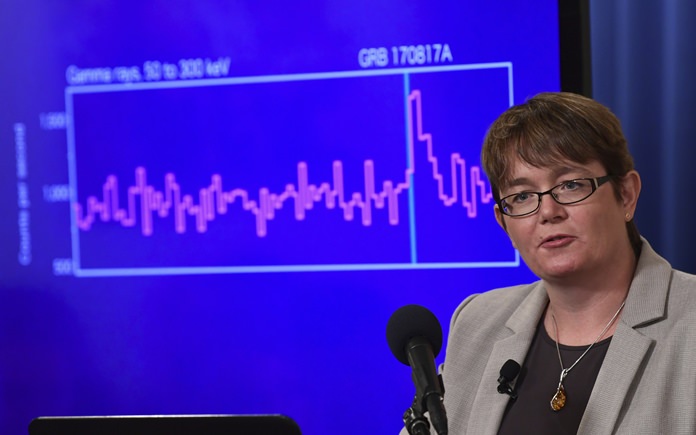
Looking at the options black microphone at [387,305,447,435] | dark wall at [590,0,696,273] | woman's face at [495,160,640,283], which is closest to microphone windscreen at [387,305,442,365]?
black microphone at [387,305,447,435]

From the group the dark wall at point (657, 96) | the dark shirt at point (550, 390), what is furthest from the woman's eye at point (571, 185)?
the dark wall at point (657, 96)

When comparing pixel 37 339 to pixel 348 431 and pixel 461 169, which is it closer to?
pixel 348 431

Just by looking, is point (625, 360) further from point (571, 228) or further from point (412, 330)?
point (412, 330)

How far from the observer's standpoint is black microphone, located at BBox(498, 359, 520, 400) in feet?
6.18

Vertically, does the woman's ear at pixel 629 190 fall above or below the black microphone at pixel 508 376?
above

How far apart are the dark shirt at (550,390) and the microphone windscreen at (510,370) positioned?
28 mm

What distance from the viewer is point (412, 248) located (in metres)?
2.87

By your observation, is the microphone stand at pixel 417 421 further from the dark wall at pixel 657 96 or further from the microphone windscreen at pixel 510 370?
the dark wall at pixel 657 96

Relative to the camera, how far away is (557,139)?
1.82 m

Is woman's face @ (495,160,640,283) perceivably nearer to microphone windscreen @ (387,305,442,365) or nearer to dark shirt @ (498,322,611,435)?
dark shirt @ (498,322,611,435)

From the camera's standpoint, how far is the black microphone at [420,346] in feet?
4.16

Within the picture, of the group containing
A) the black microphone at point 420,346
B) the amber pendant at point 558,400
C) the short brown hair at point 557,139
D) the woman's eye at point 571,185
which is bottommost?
the amber pendant at point 558,400

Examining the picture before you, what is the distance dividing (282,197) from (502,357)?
3.97 ft

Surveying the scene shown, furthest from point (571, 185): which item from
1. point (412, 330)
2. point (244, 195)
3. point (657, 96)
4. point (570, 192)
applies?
point (244, 195)
